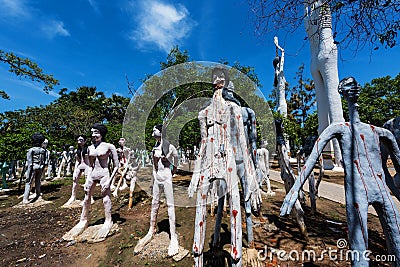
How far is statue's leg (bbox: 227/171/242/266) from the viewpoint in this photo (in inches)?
108

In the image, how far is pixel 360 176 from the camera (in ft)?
7.07

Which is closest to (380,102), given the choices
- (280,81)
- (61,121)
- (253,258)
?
(280,81)

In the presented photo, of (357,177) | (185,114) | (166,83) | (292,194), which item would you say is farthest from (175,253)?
(166,83)

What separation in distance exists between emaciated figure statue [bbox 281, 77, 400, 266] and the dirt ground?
5.34 ft

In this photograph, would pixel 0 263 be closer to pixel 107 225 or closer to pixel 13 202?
pixel 107 225

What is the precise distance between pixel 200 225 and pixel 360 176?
196 cm

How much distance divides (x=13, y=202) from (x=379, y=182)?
12.0 meters

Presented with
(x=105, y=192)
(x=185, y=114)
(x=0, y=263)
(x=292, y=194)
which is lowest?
(x=0, y=263)

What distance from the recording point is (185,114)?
9.62m

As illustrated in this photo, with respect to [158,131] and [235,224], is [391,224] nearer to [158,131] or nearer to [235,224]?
[235,224]

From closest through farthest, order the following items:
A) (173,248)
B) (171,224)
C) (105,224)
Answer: (173,248)
(171,224)
(105,224)

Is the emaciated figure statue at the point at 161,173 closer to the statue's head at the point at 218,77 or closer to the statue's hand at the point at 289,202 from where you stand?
the statue's head at the point at 218,77

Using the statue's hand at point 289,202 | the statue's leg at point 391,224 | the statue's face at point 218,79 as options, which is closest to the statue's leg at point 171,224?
the statue's face at point 218,79

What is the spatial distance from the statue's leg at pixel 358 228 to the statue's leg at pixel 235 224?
125cm
